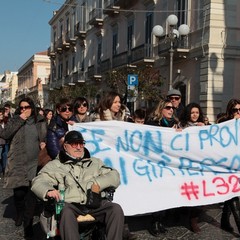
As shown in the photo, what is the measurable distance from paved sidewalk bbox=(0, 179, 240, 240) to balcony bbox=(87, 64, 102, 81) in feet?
84.5

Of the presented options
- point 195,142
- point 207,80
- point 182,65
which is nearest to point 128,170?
point 195,142

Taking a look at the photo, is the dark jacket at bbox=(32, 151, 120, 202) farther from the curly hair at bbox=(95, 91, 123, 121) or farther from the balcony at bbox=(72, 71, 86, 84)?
the balcony at bbox=(72, 71, 86, 84)

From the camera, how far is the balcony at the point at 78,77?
37.0 meters

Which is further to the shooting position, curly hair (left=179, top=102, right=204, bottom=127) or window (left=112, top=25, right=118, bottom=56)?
window (left=112, top=25, right=118, bottom=56)

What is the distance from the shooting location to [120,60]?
27.2m

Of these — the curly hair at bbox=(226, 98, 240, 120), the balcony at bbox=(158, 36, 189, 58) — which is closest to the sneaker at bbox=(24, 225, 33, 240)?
the curly hair at bbox=(226, 98, 240, 120)

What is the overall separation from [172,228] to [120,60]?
22094mm

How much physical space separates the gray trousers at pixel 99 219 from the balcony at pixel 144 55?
63.9 ft

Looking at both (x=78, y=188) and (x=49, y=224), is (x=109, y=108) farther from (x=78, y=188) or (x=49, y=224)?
(x=49, y=224)

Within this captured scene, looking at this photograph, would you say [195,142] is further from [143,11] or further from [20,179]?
[143,11]

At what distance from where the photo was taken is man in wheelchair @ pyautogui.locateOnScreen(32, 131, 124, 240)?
13.1 feet

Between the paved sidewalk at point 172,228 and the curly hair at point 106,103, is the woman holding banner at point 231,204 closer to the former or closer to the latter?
the paved sidewalk at point 172,228

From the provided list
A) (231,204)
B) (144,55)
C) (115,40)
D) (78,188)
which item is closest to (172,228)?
(231,204)

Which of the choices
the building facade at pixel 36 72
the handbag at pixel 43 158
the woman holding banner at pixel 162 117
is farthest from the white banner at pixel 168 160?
the building facade at pixel 36 72
